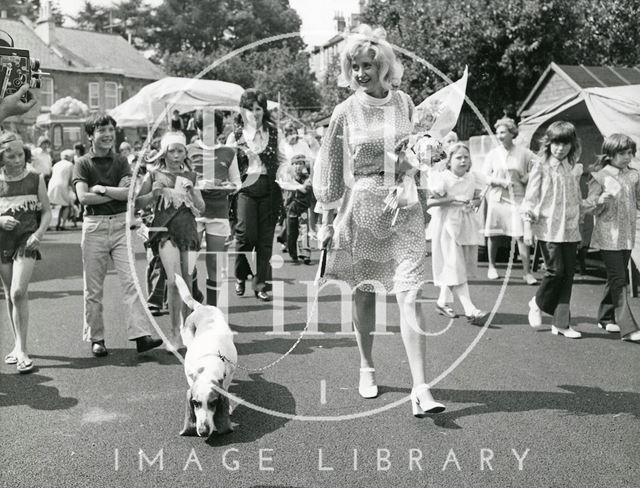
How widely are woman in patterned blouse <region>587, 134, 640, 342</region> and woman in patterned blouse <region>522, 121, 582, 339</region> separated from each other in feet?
0.73

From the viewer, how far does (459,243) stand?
7.55 metres

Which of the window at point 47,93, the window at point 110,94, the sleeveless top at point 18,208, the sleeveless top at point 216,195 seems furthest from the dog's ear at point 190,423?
the window at point 110,94

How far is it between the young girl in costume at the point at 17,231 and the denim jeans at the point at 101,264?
1.31ft

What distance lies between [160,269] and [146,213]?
1266 mm

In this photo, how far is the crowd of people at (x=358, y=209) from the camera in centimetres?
449

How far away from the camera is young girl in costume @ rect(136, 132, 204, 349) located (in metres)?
5.94

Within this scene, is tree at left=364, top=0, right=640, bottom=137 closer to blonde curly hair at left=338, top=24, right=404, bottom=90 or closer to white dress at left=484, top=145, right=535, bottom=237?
white dress at left=484, top=145, right=535, bottom=237

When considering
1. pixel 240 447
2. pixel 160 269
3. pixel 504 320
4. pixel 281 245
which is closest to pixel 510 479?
pixel 240 447

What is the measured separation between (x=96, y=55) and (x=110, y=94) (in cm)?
398

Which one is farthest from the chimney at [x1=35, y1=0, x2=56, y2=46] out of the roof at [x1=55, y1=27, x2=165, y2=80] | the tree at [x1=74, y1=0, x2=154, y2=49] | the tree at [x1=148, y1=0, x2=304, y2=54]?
the tree at [x1=148, y1=0, x2=304, y2=54]

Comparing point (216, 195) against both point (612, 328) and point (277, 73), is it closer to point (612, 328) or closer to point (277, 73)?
point (612, 328)

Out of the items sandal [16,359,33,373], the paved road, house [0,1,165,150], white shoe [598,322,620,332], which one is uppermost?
house [0,1,165,150]

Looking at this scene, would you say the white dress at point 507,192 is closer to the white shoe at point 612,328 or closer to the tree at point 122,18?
the white shoe at point 612,328

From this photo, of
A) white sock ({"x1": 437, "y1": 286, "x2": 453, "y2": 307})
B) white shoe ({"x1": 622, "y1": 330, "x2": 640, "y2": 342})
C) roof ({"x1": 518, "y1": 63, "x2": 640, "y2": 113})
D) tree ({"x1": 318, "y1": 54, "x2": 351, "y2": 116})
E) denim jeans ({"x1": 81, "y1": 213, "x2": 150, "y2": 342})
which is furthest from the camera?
tree ({"x1": 318, "y1": 54, "x2": 351, "y2": 116})
